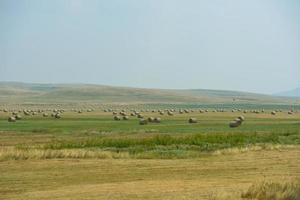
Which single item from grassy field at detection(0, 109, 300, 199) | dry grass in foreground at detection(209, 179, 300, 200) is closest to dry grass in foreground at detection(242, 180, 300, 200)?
dry grass in foreground at detection(209, 179, 300, 200)

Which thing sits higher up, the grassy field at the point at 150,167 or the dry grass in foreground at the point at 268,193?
the dry grass in foreground at the point at 268,193

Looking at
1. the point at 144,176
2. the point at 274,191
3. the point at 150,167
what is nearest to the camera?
the point at 274,191

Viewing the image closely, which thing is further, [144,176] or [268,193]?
[144,176]

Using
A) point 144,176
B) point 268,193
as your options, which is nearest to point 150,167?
point 144,176

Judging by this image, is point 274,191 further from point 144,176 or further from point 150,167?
point 150,167

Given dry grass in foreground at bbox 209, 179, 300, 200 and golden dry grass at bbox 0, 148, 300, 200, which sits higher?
dry grass in foreground at bbox 209, 179, 300, 200

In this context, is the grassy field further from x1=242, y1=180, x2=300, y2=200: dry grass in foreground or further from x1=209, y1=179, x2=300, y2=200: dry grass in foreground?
x1=242, y1=180, x2=300, y2=200: dry grass in foreground

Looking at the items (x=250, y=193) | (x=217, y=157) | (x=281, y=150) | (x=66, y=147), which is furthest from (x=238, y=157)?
(x=250, y=193)

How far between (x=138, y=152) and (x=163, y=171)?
832cm

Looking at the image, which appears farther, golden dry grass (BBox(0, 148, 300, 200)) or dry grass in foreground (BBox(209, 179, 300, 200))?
golden dry grass (BBox(0, 148, 300, 200))

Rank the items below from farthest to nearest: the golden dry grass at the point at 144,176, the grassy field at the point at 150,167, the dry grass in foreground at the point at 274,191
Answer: the grassy field at the point at 150,167 < the golden dry grass at the point at 144,176 < the dry grass in foreground at the point at 274,191

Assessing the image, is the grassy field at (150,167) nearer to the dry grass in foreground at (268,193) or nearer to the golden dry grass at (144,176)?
the golden dry grass at (144,176)

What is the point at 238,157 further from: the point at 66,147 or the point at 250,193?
the point at 250,193

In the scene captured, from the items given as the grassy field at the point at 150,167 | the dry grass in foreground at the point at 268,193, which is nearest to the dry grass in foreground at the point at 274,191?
the dry grass in foreground at the point at 268,193
